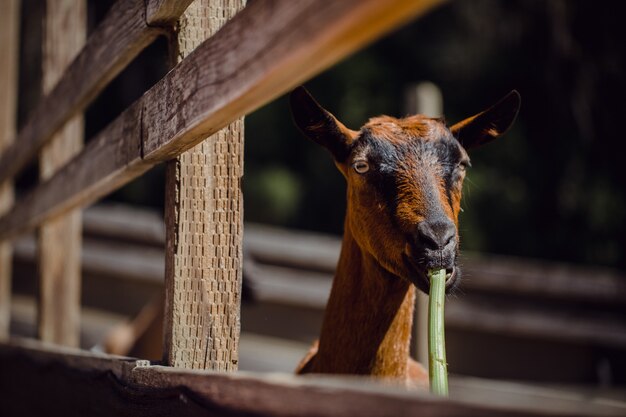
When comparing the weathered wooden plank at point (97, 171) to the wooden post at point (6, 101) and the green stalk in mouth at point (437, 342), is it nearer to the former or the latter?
the green stalk in mouth at point (437, 342)

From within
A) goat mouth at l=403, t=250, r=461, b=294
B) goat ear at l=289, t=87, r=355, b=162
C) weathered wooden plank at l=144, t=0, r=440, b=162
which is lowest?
goat mouth at l=403, t=250, r=461, b=294

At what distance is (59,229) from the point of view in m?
4.13

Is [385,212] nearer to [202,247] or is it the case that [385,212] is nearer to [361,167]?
[361,167]

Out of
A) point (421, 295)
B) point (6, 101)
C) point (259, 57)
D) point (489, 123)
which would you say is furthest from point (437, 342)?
point (6, 101)

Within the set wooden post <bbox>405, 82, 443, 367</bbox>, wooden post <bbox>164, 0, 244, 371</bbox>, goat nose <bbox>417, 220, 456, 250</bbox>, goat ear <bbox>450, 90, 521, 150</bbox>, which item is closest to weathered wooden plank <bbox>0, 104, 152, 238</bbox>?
wooden post <bbox>164, 0, 244, 371</bbox>

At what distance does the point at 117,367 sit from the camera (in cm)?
214

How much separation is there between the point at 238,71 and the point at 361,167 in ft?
4.09

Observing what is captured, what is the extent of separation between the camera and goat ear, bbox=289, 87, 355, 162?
2434mm

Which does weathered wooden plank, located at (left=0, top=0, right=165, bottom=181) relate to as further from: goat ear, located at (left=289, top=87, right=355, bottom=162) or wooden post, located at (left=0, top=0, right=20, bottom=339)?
wooden post, located at (left=0, top=0, right=20, bottom=339)

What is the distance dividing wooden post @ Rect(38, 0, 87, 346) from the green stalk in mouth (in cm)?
274

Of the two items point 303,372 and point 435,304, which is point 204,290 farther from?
point 303,372

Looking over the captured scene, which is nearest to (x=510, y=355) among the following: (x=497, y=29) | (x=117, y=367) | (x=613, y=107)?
(x=613, y=107)

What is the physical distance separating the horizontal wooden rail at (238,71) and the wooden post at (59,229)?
1.75 metres

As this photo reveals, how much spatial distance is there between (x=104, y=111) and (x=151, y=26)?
7409mm
